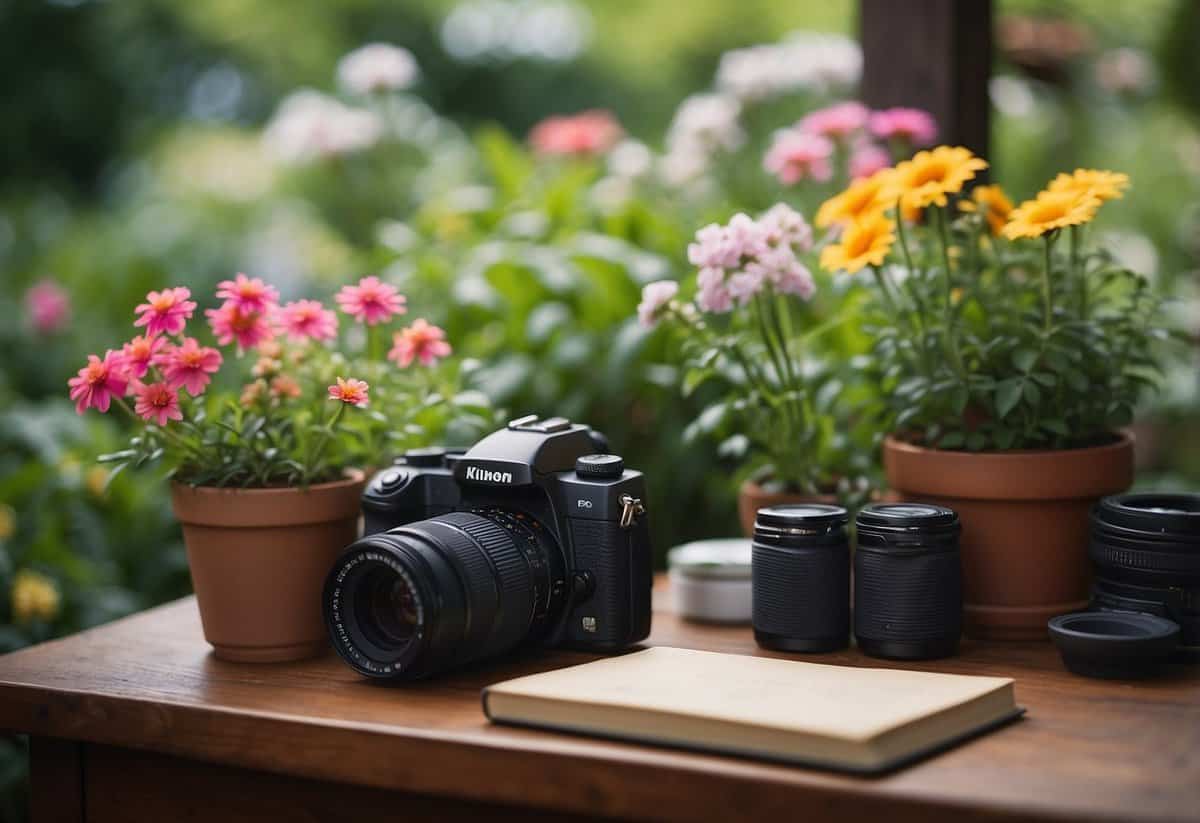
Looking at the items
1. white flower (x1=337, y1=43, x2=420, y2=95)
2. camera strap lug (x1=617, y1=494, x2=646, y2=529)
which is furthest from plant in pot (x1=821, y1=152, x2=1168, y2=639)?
white flower (x1=337, y1=43, x2=420, y2=95)

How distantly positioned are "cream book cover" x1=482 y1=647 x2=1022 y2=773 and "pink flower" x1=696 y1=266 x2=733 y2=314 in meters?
0.41

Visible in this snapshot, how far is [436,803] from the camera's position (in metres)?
1.19

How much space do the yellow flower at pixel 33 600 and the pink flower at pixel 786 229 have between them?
1240mm

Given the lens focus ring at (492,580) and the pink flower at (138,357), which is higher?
the pink flower at (138,357)

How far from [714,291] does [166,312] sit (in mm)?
572

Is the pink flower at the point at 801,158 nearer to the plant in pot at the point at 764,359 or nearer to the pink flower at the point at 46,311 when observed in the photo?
the plant in pot at the point at 764,359

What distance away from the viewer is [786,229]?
1517 mm

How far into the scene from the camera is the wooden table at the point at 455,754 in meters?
1.00

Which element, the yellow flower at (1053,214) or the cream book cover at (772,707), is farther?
the yellow flower at (1053,214)

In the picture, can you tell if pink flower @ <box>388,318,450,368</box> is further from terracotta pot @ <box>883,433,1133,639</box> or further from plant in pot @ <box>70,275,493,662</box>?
terracotta pot @ <box>883,433,1133,639</box>

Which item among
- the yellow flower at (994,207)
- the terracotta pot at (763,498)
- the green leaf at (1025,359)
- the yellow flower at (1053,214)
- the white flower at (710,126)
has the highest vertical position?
the white flower at (710,126)

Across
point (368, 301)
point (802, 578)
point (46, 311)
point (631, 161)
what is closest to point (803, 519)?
point (802, 578)

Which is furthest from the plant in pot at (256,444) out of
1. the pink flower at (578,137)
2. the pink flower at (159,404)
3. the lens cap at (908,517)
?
the pink flower at (578,137)

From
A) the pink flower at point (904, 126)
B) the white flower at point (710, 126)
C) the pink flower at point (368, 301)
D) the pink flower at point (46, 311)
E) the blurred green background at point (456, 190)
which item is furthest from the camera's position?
the pink flower at point (46, 311)
